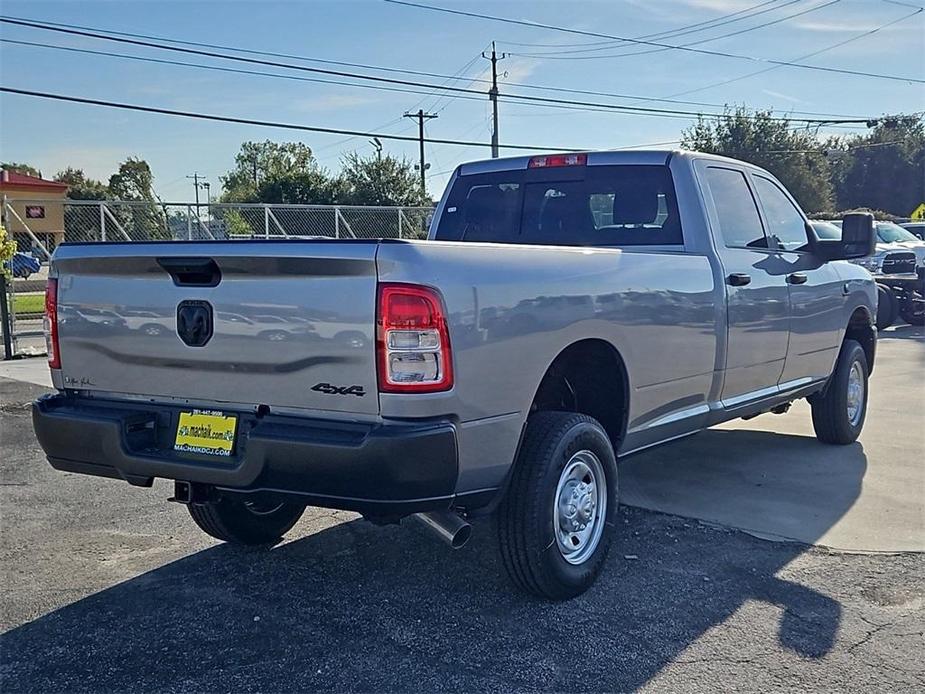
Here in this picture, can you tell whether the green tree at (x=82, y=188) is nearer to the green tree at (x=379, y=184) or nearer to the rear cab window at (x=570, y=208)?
the green tree at (x=379, y=184)

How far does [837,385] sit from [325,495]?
4740mm

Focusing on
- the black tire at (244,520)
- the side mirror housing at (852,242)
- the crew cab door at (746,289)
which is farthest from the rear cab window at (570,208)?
the black tire at (244,520)

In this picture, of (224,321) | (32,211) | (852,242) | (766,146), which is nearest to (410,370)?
(224,321)

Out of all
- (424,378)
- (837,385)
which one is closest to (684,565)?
(424,378)

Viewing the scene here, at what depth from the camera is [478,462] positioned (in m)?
3.39

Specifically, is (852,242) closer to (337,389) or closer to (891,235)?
(337,389)

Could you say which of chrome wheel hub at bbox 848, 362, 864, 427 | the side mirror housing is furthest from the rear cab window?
chrome wheel hub at bbox 848, 362, 864, 427

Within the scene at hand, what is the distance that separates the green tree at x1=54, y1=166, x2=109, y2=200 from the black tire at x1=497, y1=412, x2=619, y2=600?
48.5 metres

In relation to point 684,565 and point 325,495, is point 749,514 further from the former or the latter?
point 325,495

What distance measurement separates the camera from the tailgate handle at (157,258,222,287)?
11.4ft

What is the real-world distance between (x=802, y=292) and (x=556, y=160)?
6.15ft

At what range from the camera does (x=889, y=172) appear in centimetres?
7056

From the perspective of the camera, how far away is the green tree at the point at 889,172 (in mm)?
69688

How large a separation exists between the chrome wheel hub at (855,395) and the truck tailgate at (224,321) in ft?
16.3
